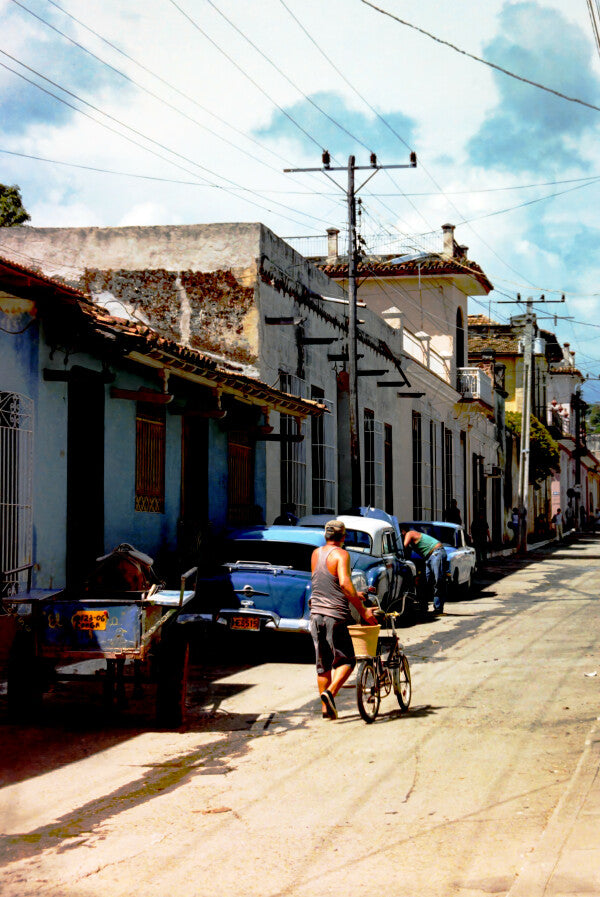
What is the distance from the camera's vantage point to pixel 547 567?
3155cm

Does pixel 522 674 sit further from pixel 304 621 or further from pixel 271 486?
pixel 271 486

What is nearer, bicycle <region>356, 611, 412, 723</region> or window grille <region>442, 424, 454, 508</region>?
bicycle <region>356, 611, 412, 723</region>

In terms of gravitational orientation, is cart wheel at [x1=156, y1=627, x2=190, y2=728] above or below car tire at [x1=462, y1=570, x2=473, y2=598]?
above

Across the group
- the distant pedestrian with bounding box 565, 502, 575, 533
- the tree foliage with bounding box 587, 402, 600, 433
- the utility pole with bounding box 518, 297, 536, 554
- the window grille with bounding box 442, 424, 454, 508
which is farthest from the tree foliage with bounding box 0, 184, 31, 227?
the tree foliage with bounding box 587, 402, 600, 433

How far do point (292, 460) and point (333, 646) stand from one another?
1187cm

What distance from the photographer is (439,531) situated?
22.0 meters

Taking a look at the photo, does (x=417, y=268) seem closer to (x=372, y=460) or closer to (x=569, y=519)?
(x=372, y=460)

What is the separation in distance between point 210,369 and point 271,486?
5458 mm

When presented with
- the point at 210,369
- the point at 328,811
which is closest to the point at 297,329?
the point at 210,369

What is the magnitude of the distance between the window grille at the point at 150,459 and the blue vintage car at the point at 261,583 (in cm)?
173

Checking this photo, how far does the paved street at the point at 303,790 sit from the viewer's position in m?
5.02

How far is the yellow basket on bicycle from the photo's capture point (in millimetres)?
8688

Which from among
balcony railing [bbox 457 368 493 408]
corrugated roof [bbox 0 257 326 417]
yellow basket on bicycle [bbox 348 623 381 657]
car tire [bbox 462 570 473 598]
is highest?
balcony railing [bbox 457 368 493 408]

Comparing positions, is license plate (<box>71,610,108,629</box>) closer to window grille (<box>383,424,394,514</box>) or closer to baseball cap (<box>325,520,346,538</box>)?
baseball cap (<box>325,520,346,538</box>)
